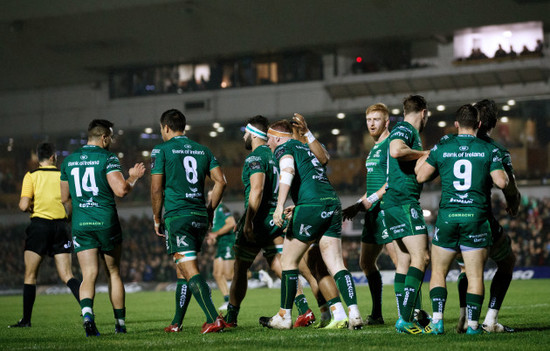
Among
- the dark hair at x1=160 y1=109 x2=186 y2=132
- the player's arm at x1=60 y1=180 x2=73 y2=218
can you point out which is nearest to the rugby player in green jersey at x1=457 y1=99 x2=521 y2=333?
the dark hair at x1=160 y1=109 x2=186 y2=132

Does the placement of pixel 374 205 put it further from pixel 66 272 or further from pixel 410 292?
pixel 66 272

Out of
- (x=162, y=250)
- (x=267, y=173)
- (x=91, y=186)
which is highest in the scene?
(x=267, y=173)

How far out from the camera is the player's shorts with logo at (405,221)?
805 centimetres

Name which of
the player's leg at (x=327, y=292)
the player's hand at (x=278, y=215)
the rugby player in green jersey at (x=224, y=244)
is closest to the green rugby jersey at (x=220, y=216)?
the rugby player in green jersey at (x=224, y=244)

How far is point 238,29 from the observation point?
122 ft

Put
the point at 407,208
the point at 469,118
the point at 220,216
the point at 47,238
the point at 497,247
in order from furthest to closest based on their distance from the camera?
the point at 220,216
the point at 47,238
the point at 407,208
the point at 497,247
the point at 469,118

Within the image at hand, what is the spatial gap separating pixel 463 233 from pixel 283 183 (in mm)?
2047

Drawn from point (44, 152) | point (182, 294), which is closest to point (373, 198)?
point (182, 294)

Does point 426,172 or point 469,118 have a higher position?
point 469,118

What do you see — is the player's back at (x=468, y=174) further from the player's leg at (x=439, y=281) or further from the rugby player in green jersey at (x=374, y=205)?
the rugby player in green jersey at (x=374, y=205)

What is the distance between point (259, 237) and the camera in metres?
9.25

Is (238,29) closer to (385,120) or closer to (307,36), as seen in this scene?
(307,36)

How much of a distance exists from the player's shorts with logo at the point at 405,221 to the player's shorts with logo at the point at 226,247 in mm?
9189

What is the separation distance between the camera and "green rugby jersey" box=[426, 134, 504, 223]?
24.7 ft
